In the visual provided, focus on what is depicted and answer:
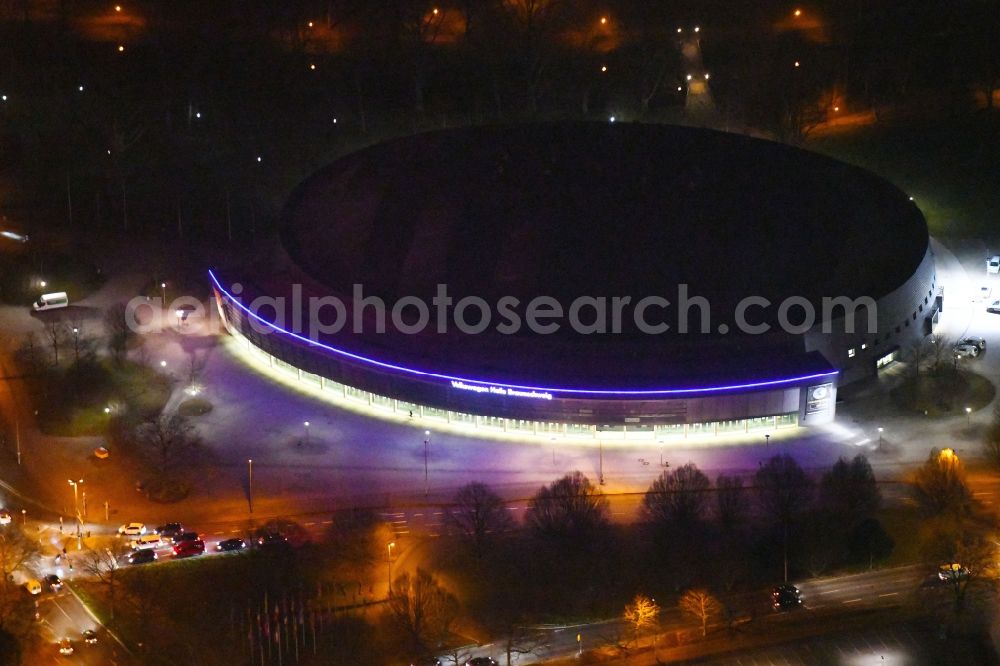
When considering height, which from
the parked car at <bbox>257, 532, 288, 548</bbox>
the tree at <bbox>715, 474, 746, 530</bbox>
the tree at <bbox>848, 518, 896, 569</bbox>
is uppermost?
the tree at <bbox>715, 474, 746, 530</bbox>

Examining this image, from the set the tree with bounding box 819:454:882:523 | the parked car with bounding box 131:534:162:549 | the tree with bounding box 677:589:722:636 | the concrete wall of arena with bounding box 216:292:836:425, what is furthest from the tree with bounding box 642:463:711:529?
the parked car with bounding box 131:534:162:549

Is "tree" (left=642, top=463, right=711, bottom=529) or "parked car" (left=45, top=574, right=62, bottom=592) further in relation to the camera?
"tree" (left=642, top=463, right=711, bottom=529)

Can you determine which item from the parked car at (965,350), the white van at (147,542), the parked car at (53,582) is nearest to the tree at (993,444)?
the parked car at (965,350)

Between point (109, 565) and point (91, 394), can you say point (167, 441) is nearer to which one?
point (91, 394)

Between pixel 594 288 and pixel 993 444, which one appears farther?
pixel 594 288

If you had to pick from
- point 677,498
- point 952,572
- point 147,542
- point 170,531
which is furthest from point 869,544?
point 147,542

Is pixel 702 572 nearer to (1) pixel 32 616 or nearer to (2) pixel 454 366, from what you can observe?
(2) pixel 454 366

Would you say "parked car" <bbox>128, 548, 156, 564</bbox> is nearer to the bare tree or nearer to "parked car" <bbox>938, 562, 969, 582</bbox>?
the bare tree
